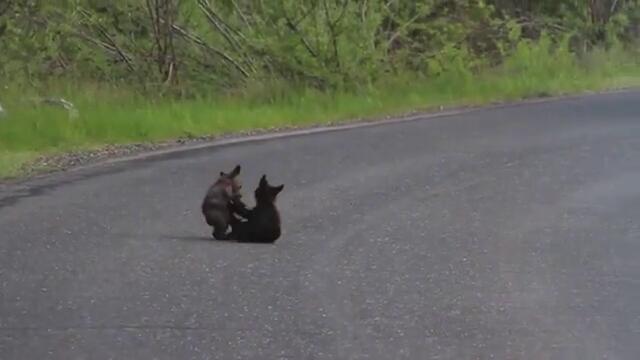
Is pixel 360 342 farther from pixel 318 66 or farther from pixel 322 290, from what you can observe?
pixel 318 66

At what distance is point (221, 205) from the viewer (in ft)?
38.1

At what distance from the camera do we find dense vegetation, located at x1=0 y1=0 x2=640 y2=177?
23016mm

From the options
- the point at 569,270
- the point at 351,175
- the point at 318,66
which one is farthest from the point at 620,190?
the point at 318,66

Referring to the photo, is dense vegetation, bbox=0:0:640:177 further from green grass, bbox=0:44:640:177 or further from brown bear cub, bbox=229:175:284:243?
brown bear cub, bbox=229:175:284:243

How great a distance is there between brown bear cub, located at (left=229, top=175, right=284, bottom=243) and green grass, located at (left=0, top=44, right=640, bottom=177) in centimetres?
439

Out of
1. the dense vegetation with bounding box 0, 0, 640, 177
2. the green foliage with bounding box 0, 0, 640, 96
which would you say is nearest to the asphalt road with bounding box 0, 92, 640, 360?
the dense vegetation with bounding box 0, 0, 640, 177

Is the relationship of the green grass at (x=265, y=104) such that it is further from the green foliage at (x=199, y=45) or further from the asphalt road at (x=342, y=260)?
the asphalt road at (x=342, y=260)

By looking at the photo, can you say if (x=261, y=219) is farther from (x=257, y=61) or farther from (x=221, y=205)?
(x=257, y=61)

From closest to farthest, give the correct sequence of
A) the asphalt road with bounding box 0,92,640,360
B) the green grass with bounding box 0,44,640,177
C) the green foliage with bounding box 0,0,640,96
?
the asphalt road with bounding box 0,92,640,360 < the green grass with bounding box 0,44,640,177 < the green foliage with bounding box 0,0,640,96

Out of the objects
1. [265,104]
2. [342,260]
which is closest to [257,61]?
[265,104]

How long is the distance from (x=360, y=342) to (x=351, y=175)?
738 cm

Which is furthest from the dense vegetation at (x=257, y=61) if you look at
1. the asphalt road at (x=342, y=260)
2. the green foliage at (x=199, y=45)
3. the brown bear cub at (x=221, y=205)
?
the brown bear cub at (x=221, y=205)

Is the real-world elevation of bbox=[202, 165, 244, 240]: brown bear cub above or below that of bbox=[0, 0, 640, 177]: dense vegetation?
above

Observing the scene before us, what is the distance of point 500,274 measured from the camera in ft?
34.4
